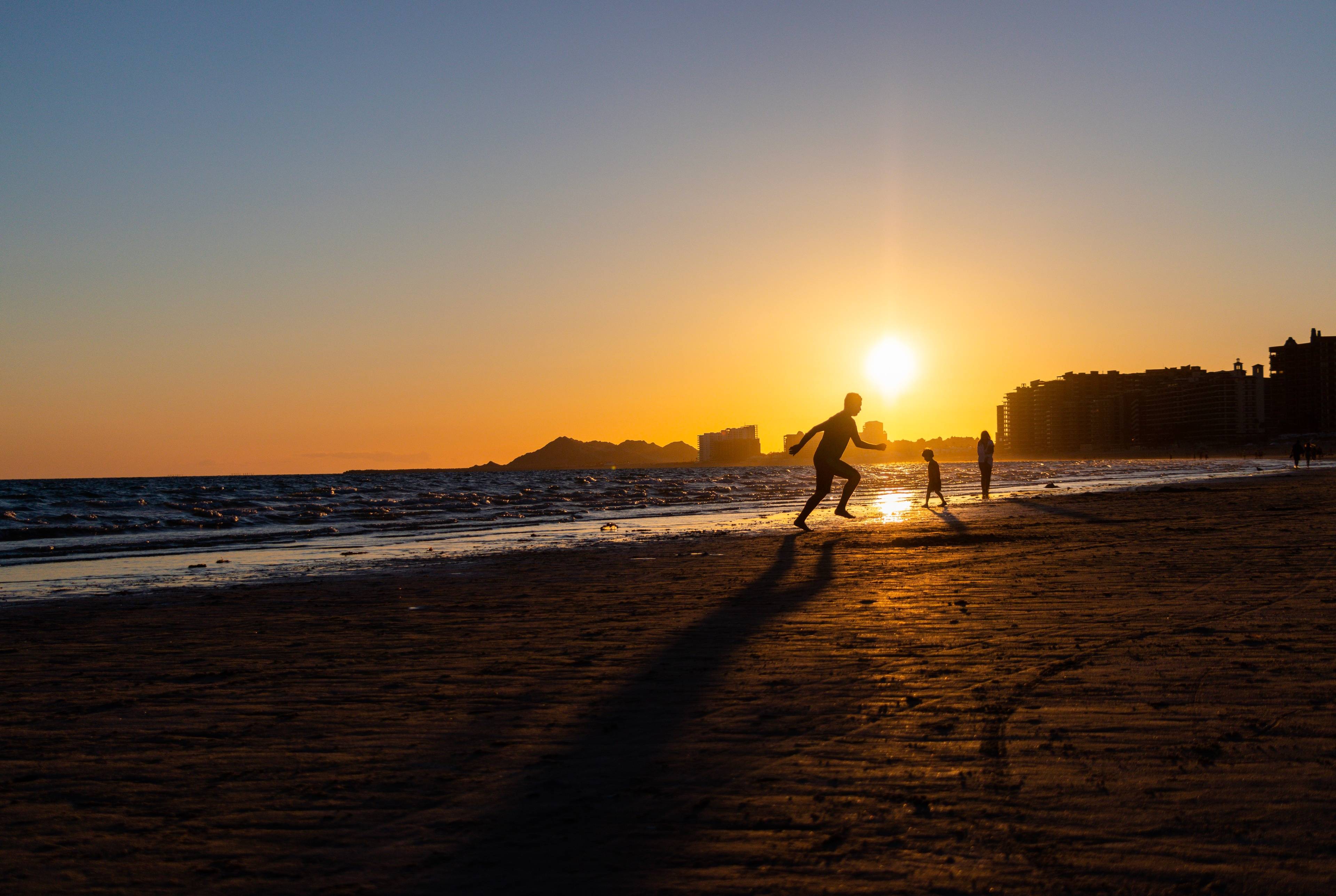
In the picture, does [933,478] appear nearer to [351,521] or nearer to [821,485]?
[821,485]

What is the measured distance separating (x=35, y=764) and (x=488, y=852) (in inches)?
90.6

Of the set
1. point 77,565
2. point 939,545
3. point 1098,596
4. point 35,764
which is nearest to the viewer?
point 35,764

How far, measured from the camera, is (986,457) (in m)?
26.2

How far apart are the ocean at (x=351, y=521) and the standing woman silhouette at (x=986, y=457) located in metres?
0.66

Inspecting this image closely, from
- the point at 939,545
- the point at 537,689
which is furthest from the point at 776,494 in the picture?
the point at 537,689

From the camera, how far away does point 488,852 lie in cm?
280

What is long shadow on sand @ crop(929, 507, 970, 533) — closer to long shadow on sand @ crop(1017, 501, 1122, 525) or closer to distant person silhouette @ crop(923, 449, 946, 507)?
distant person silhouette @ crop(923, 449, 946, 507)

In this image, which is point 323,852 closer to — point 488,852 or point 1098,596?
point 488,852

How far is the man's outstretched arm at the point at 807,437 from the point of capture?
518 inches

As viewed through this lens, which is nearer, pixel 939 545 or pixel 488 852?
pixel 488 852

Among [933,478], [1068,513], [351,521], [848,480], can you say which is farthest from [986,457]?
[351,521]

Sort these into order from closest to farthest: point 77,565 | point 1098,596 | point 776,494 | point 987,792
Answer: point 987,792 < point 1098,596 < point 77,565 < point 776,494

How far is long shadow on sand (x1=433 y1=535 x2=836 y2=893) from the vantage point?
8.64 feet

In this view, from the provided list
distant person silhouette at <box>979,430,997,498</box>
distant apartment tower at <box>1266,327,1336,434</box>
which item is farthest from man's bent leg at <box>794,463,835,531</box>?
distant apartment tower at <box>1266,327,1336,434</box>
